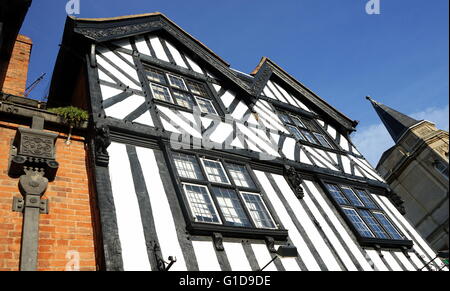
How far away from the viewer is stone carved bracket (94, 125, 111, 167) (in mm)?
5934

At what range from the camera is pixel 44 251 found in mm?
4750

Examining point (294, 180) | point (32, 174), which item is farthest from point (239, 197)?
point (32, 174)

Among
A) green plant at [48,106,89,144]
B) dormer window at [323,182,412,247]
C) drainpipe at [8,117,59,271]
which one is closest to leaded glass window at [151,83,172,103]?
green plant at [48,106,89,144]

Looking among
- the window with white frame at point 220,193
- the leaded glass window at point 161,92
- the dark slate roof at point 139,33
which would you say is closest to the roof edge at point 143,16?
the dark slate roof at point 139,33

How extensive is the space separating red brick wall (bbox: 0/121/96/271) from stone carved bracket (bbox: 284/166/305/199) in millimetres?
4945

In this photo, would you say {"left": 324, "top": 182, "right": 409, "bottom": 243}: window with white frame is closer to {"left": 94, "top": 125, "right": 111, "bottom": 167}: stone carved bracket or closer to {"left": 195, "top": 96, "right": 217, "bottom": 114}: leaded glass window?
{"left": 195, "top": 96, "right": 217, "bottom": 114}: leaded glass window

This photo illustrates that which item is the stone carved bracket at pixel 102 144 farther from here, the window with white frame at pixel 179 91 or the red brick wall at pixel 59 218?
the window with white frame at pixel 179 91

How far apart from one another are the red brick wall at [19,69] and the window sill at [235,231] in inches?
220

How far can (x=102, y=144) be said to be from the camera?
20.0 ft

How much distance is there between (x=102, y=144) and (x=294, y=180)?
15.8 feet

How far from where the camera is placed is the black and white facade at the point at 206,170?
19.1 feet

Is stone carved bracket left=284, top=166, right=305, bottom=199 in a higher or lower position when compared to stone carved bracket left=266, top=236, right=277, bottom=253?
higher
